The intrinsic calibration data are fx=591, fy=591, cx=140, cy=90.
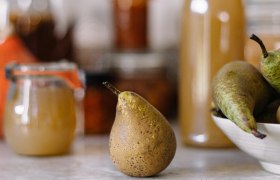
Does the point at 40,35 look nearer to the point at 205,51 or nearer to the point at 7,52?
the point at 7,52

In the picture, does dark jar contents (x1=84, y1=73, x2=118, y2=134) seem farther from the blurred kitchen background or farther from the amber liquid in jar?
the amber liquid in jar

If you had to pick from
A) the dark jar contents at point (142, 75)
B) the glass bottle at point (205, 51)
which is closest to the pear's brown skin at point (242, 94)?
the glass bottle at point (205, 51)

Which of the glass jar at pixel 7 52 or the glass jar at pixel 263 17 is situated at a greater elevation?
the glass jar at pixel 263 17

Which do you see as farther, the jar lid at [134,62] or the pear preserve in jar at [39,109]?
the jar lid at [134,62]

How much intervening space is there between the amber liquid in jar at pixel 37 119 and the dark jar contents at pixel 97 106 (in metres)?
0.18

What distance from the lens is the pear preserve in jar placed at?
0.90 metres

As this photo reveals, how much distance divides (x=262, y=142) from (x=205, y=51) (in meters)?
0.27

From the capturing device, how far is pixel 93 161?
0.88 metres

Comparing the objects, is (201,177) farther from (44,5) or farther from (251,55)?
(44,5)

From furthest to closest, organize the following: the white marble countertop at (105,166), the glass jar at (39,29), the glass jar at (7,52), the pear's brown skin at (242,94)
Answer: the glass jar at (39,29) → the glass jar at (7,52) → the white marble countertop at (105,166) → the pear's brown skin at (242,94)

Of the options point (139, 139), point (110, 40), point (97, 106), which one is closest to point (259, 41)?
point (139, 139)

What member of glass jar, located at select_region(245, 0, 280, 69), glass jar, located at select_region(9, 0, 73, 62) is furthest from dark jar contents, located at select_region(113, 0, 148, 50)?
glass jar, located at select_region(245, 0, 280, 69)

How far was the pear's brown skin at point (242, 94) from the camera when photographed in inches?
26.4

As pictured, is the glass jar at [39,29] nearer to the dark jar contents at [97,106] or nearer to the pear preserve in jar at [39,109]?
the dark jar contents at [97,106]
